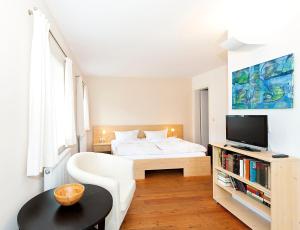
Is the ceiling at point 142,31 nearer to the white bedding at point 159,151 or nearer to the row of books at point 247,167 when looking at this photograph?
the row of books at point 247,167

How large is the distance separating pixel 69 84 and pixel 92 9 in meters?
1.10

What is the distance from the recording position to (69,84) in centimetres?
273

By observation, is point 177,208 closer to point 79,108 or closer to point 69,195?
point 69,195

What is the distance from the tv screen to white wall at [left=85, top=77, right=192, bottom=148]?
11.5 ft

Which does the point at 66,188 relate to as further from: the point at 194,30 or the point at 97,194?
the point at 194,30

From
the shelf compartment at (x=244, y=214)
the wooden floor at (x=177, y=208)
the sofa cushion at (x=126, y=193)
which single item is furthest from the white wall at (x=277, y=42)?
the sofa cushion at (x=126, y=193)

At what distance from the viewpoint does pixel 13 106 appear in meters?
1.29

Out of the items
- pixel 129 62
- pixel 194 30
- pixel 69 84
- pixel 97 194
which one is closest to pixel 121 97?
pixel 129 62

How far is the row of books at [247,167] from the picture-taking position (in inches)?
76.9

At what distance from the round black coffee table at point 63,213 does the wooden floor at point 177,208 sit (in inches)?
39.6

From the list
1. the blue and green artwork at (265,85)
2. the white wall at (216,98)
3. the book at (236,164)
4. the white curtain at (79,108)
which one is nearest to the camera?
the blue and green artwork at (265,85)

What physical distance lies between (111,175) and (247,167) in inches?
66.1

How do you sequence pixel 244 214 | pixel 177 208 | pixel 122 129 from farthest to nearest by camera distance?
pixel 122 129
pixel 177 208
pixel 244 214

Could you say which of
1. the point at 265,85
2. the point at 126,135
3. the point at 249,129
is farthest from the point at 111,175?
the point at 126,135
